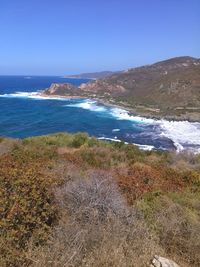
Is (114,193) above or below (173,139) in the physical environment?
above

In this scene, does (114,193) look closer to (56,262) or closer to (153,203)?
(153,203)

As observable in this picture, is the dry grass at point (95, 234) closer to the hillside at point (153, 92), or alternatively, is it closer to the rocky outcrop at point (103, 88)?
the hillside at point (153, 92)

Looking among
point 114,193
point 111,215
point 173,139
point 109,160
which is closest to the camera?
point 111,215

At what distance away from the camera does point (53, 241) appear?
5410 millimetres

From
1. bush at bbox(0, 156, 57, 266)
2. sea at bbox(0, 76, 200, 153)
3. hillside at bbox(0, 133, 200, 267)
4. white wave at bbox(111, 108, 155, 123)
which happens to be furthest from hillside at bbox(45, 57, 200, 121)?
bush at bbox(0, 156, 57, 266)

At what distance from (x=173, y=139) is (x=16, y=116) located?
31764 millimetres

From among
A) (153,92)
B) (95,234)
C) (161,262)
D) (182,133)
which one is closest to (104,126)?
(182,133)

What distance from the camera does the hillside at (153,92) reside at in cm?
7796

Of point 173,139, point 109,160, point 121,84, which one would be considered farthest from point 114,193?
point 121,84

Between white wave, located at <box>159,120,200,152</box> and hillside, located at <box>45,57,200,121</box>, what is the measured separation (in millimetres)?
5503

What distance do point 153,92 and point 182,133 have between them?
51158mm

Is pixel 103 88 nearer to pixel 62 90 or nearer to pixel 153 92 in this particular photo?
pixel 62 90

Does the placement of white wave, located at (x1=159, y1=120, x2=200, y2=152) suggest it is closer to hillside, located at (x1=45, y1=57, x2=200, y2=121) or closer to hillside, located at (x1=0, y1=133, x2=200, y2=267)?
hillside, located at (x1=45, y1=57, x2=200, y2=121)

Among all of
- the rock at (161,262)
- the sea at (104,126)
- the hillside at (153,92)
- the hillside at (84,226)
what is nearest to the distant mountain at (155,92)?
the hillside at (153,92)
